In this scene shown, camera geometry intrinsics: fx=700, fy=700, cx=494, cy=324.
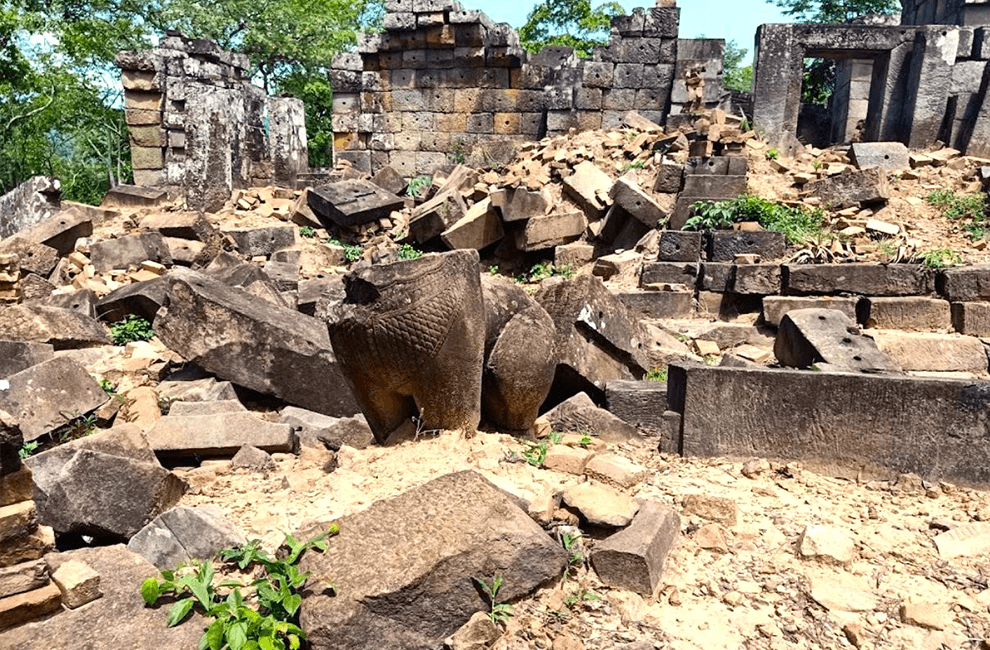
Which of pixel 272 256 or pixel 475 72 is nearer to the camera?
pixel 272 256

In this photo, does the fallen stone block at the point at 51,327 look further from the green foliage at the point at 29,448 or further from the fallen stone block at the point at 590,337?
the fallen stone block at the point at 590,337

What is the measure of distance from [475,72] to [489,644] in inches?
506

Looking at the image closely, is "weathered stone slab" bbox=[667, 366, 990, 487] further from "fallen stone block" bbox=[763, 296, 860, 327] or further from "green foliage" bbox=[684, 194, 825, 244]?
"green foliage" bbox=[684, 194, 825, 244]

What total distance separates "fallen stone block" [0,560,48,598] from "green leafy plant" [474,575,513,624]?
1.57 metres

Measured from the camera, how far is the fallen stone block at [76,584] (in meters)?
2.58

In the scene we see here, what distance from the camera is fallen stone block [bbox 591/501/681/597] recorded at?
2854 mm

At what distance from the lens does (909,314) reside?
7133 millimetres

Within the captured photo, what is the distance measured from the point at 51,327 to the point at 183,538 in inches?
158

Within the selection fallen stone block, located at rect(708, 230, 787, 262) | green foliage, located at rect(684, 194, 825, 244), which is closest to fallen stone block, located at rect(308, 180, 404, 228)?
green foliage, located at rect(684, 194, 825, 244)

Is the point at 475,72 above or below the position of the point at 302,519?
above

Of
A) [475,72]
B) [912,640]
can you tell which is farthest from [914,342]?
[475,72]

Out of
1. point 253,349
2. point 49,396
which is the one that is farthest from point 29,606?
point 253,349

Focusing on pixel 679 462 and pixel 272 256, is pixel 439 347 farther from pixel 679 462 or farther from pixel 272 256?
pixel 272 256

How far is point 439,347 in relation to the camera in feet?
11.6
